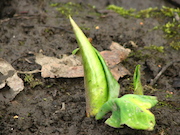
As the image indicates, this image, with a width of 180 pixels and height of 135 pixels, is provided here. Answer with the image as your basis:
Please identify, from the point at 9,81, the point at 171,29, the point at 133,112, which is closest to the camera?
the point at 133,112

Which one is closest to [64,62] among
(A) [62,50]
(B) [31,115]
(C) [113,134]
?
(A) [62,50]

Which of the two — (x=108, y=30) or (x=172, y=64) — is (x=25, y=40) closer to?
(x=108, y=30)

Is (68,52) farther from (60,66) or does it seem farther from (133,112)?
(133,112)

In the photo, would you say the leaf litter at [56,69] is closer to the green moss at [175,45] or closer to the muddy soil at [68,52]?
the muddy soil at [68,52]

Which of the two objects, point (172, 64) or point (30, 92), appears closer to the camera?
point (30, 92)

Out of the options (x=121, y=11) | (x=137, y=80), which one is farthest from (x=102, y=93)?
(x=121, y=11)

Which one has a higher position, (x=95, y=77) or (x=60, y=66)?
(x=95, y=77)

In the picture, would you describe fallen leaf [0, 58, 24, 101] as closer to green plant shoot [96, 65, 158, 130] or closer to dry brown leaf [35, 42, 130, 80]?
dry brown leaf [35, 42, 130, 80]
